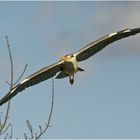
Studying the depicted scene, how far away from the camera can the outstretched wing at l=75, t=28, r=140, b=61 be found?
563 inches

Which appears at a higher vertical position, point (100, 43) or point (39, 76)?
point (100, 43)

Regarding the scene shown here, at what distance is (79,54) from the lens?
14250 millimetres

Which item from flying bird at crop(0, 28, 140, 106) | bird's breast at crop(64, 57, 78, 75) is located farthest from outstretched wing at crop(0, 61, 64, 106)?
bird's breast at crop(64, 57, 78, 75)

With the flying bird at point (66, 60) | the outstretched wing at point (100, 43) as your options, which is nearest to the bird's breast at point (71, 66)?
the flying bird at point (66, 60)

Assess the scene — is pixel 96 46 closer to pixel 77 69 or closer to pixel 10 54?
pixel 77 69

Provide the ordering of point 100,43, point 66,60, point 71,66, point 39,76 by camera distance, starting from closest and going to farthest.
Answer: point 71,66 → point 66,60 → point 100,43 → point 39,76

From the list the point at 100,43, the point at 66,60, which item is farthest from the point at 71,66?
the point at 100,43

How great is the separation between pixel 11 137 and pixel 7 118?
37 cm

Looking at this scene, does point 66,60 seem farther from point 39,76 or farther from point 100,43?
point 39,76

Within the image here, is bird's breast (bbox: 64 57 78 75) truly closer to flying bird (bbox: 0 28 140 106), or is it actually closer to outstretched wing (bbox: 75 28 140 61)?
flying bird (bbox: 0 28 140 106)

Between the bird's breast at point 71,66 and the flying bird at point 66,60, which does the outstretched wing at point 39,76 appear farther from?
the bird's breast at point 71,66

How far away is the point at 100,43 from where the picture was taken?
14453 mm

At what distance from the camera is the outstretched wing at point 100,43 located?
46.9ft

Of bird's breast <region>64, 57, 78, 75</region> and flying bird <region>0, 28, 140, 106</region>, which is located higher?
flying bird <region>0, 28, 140, 106</region>
